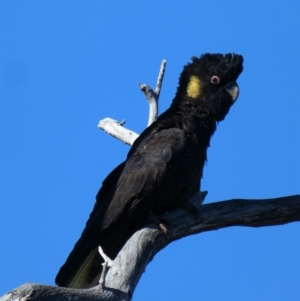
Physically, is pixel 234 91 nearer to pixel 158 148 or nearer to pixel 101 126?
pixel 158 148

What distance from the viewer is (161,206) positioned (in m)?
5.97

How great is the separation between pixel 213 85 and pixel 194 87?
0.19 m

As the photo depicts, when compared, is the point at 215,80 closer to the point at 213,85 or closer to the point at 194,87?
the point at 213,85

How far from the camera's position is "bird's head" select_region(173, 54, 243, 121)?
652cm

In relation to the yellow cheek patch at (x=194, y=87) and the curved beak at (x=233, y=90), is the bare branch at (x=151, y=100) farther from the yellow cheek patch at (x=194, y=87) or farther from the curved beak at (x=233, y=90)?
the curved beak at (x=233, y=90)

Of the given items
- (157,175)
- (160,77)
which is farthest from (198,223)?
(160,77)

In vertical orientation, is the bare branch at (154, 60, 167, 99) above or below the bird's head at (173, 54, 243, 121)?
above

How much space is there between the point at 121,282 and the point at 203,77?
110 inches

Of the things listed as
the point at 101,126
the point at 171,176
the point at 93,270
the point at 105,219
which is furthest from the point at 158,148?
the point at 101,126

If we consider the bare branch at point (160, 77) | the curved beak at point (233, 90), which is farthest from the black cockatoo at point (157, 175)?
the bare branch at point (160, 77)

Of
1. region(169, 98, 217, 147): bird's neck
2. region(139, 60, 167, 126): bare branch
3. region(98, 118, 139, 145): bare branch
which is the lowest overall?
region(169, 98, 217, 147): bird's neck

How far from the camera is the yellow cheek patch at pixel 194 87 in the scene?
657cm

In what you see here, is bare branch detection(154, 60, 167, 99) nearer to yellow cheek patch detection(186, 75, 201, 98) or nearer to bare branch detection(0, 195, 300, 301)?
yellow cheek patch detection(186, 75, 201, 98)

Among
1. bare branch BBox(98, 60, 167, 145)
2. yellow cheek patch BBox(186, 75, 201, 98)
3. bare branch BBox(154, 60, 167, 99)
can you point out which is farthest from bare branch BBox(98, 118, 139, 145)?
yellow cheek patch BBox(186, 75, 201, 98)
